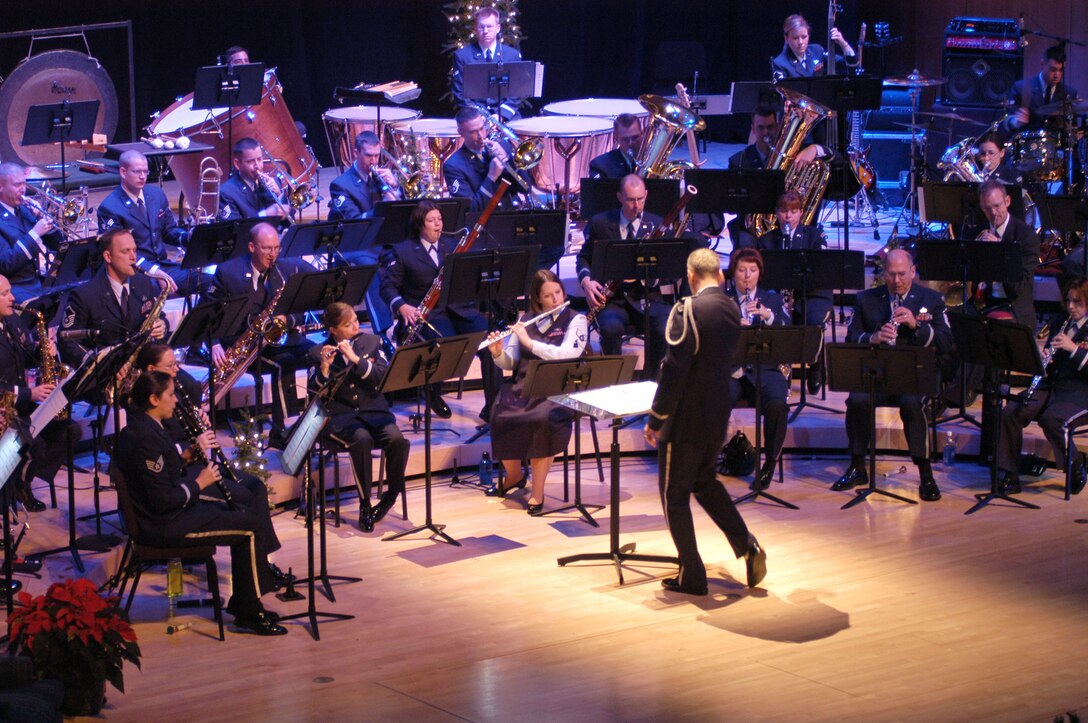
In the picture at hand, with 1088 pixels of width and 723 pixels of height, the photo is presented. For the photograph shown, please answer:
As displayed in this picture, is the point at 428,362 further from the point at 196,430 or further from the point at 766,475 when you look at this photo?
the point at 766,475

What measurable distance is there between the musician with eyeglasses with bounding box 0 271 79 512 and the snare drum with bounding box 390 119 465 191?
4452 millimetres

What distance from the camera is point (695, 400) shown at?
276 inches

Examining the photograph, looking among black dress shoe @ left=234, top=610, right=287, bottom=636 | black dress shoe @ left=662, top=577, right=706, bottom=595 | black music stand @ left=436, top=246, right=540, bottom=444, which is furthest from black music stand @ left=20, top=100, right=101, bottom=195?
black dress shoe @ left=662, top=577, right=706, bottom=595

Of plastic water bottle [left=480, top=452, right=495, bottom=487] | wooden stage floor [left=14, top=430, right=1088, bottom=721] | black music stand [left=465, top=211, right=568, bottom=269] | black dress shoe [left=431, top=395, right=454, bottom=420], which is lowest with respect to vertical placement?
wooden stage floor [left=14, top=430, right=1088, bottom=721]

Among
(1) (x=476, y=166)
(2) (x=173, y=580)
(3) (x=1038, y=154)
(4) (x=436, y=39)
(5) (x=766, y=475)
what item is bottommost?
(2) (x=173, y=580)

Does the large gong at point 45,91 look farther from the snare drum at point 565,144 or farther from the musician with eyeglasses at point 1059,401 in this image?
the musician with eyeglasses at point 1059,401

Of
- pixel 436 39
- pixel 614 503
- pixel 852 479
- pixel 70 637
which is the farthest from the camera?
pixel 436 39

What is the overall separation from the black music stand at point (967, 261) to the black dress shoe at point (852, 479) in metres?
0.94

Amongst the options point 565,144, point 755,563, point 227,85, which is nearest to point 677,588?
point 755,563

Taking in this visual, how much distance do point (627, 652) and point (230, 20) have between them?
35.9 feet

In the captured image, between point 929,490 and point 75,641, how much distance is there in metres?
5.09

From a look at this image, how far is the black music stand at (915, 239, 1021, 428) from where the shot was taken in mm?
9219

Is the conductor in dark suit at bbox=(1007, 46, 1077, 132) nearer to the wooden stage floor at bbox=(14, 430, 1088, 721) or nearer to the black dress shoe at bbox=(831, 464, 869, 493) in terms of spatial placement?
the wooden stage floor at bbox=(14, 430, 1088, 721)

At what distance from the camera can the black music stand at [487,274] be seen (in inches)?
343
